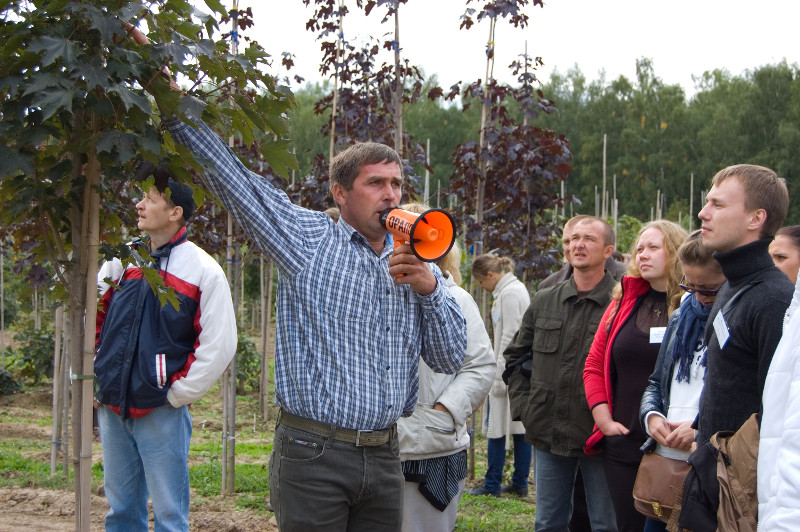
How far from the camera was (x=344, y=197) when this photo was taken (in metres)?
3.05

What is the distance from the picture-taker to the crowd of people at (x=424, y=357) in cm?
275

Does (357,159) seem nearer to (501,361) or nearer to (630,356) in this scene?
(630,356)

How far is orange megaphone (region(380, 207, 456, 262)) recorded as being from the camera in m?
2.69

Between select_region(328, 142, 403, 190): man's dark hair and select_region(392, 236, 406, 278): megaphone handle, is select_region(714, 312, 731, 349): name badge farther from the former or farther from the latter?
select_region(328, 142, 403, 190): man's dark hair

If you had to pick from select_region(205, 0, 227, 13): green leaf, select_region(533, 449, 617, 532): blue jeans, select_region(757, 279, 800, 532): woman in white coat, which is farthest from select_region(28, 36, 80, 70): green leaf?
select_region(533, 449, 617, 532): blue jeans

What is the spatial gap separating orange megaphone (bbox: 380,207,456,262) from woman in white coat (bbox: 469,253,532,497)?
414cm

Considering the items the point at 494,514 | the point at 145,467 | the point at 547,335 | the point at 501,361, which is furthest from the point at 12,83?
the point at 501,361

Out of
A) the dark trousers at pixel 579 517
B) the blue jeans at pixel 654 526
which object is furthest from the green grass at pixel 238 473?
the blue jeans at pixel 654 526

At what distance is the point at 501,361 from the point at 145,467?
3971 mm

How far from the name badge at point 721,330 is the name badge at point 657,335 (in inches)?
41.3

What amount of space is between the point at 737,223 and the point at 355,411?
157cm

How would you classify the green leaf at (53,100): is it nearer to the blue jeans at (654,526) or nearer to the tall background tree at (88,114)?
the tall background tree at (88,114)

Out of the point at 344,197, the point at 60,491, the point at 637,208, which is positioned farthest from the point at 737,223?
the point at 637,208

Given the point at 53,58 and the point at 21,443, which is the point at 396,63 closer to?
the point at 53,58
